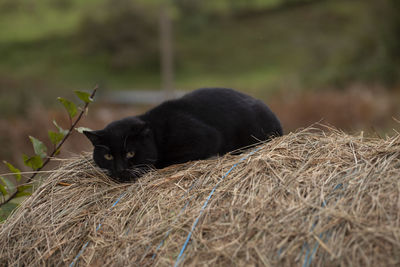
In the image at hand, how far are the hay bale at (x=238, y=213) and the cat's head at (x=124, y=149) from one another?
0.46 ft

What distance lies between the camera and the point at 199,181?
2.71 metres

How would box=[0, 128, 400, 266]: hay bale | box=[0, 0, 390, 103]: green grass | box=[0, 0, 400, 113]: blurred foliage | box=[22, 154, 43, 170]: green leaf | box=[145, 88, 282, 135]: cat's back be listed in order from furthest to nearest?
box=[0, 0, 390, 103]: green grass
box=[0, 0, 400, 113]: blurred foliage
box=[145, 88, 282, 135]: cat's back
box=[22, 154, 43, 170]: green leaf
box=[0, 128, 400, 266]: hay bale

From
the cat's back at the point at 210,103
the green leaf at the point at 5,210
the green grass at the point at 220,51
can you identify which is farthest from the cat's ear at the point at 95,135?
the green grass at the point at 220,51

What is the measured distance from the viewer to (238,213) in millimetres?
2326

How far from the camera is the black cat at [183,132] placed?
3223 millimetres

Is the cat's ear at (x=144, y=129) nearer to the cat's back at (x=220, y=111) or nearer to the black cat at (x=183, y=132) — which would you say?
the black cat at (x=183, y=132)

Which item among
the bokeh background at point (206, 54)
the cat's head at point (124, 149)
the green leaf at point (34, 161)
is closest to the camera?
the cat's head at point (124, 149)

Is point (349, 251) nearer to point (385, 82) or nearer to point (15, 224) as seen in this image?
point (15, 224)

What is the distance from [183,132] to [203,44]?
21.7 meters

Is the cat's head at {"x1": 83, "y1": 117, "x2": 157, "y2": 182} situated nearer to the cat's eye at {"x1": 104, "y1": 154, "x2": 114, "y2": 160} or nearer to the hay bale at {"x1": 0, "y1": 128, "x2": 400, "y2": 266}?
the cat's eye at {"x1": 104, "y1": 154, "x2": 114, "y2": 160}

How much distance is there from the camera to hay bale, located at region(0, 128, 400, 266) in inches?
81.7

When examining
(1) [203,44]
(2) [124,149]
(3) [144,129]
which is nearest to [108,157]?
(2) [124,149]

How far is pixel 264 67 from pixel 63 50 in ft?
33.1

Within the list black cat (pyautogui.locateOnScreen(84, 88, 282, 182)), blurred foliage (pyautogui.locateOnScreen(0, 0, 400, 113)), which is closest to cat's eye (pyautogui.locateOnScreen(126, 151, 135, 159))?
black cat (pyautogui.locateOnScreen(84, 88, 282, 182))
